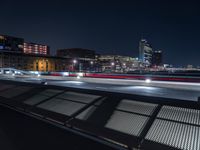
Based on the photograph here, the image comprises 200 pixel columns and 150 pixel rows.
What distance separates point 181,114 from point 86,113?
3423mm

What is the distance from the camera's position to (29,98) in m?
11.9

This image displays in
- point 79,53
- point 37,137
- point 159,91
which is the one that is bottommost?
point 159,91

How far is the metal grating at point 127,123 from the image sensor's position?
5.88 metres

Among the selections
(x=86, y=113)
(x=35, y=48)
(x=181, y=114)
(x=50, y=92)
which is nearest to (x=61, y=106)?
(x=86, y=113)

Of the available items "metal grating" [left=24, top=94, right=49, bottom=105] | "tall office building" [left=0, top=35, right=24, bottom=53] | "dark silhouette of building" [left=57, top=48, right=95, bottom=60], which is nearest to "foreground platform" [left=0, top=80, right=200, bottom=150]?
"metal grating" [left=24, top=94, right=49, bottom=105]

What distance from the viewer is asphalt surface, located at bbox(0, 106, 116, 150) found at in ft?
18.2

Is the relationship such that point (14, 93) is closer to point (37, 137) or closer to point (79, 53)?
point (37, 137)

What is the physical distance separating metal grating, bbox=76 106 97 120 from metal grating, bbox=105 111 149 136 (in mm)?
1024

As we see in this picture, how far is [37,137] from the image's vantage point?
635 centimetres

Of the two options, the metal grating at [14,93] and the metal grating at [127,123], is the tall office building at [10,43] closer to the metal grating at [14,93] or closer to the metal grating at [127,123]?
the metal grating at [14,93]

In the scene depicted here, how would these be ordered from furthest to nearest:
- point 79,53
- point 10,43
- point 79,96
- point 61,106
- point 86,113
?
point 79,53 → point 10,43 → point 79,96 → point 61,106 → point 86,113

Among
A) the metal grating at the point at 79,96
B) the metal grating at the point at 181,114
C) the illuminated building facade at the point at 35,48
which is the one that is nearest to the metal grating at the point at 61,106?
the metal grating at the point at 79,96

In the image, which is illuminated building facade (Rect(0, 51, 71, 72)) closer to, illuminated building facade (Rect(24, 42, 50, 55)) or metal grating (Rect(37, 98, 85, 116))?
illuminated building facade (Rect(24, 42, 50, 55))

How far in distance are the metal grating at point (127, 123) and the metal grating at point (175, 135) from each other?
399 mm
